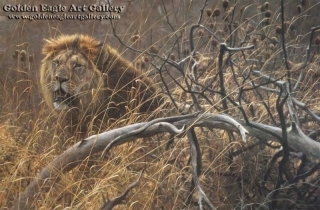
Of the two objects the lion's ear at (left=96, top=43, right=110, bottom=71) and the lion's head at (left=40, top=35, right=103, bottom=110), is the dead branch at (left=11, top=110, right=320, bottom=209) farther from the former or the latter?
the lion's ear at (left=96, top=43, right=110, bottom=71)

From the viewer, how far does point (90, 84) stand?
18.3ft

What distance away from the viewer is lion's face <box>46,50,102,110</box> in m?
5.45

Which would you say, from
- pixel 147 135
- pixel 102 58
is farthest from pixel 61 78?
pixel 147 135

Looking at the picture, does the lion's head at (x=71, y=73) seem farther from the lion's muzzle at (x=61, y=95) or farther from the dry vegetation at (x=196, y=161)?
the dry vegetation at (x=196, y=161)

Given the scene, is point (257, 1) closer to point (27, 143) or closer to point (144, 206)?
point (27, 143)

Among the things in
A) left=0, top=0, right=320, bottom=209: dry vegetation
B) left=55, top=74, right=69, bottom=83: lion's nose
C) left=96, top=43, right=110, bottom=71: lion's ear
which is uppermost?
left=96, top=43, right=110, bottom=71: lion's ear

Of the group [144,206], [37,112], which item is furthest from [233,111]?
[37,112]

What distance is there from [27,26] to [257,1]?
7.53 ft

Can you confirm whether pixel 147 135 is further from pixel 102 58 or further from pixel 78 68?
pixel 102 58

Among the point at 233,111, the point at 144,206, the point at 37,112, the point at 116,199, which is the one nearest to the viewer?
the point at 116,199

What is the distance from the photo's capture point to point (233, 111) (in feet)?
17.5

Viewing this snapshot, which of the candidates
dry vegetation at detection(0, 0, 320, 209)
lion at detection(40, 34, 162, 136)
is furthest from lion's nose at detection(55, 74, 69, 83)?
dry vegetation at detection(0, 0, 320, 209)

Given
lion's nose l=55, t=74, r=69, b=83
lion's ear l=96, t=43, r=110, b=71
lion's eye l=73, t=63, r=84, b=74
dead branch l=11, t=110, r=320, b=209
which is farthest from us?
lion's ear l=96, t=43, r=110, b=71

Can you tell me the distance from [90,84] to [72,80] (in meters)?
0.16
